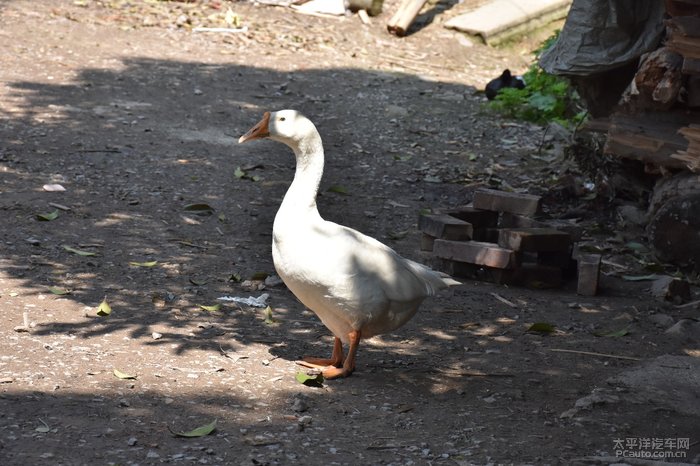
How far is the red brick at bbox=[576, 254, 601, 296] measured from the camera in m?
6.11

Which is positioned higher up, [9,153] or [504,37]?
[504,37]

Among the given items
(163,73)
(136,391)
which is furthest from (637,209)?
(163,73)

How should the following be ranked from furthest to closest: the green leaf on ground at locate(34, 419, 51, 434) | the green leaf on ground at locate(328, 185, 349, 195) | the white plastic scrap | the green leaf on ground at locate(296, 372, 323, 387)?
the green leaf on ground at locate(328, 185, 349, 195) → the white plastic scrap → the green leaf on ground at locate(296, 372, 323, 387) → the green leaf on ground at locate(34, 419, 51, 434)

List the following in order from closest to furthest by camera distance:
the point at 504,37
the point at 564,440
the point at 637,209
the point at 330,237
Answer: the point at 564,440 < the point at 330,237 < the point at 637,209 < the point at 504,37

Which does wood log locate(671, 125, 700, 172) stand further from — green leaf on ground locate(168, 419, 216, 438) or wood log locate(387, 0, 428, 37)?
wood log locate(387, 0, 428, 37)

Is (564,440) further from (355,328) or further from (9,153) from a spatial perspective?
(9,153)

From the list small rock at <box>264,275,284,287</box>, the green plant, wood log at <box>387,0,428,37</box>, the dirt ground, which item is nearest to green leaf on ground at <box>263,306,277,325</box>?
the dirt ground

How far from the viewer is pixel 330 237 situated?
180 inches

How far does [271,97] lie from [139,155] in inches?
96.8

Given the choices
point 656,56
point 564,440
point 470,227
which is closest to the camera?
point 564,440

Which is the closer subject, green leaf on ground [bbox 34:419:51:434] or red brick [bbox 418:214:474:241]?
green leaf on ground [bbox 34:419:51:434]

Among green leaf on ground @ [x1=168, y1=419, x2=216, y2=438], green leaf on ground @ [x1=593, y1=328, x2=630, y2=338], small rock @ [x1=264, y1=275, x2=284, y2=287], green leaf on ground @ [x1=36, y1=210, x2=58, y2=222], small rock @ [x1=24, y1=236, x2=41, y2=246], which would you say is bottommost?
small rock @ [x1=24, y1=236, x2=41, y2=246]

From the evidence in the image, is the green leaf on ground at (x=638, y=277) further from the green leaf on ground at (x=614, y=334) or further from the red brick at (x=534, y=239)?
the green leaf on ground at (x=614, y=334)

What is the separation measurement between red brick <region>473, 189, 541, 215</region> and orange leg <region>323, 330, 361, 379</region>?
7.82ft
